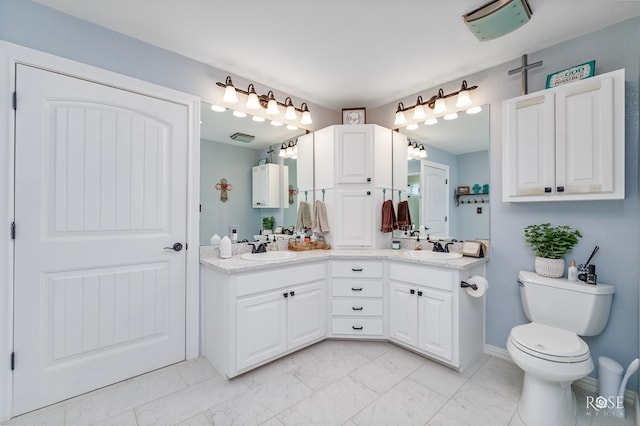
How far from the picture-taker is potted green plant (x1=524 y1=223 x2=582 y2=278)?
189 cm

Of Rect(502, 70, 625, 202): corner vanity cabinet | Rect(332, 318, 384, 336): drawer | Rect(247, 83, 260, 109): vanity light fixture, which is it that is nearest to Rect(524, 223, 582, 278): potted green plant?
Rect(502, 70, 625, 202): corner vanity cabinet

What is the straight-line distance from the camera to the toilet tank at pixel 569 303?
1.69m

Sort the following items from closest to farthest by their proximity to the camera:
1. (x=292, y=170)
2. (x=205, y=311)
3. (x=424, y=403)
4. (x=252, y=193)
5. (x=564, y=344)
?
(x=564, y=344)
(x=424, y=403)
(x=205, y=311)
(x=252, y=193)
(x=292, y=170)

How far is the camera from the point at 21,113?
160 centimetres

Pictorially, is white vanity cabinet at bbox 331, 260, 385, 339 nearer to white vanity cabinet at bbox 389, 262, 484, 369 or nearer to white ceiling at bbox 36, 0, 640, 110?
white vanity cabinet at bbox 389, 262, 484, 369

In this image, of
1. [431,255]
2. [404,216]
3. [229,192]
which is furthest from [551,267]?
[229,192]

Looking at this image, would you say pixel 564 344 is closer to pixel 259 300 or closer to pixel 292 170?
pixel 259 300

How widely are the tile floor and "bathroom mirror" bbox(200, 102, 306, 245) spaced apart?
3.51 feet

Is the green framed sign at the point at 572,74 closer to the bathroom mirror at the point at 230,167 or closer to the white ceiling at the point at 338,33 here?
the white ceiling at the point at 338,33

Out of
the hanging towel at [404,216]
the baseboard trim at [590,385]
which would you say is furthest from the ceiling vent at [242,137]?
the baseboard trim at [590,385]

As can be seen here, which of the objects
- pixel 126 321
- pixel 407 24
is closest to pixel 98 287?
pixel 126 321

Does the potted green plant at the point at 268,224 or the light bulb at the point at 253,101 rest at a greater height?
the light bulb at the point at 253,101

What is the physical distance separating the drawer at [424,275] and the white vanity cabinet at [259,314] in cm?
66

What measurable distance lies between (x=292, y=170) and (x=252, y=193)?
55 centimetres
